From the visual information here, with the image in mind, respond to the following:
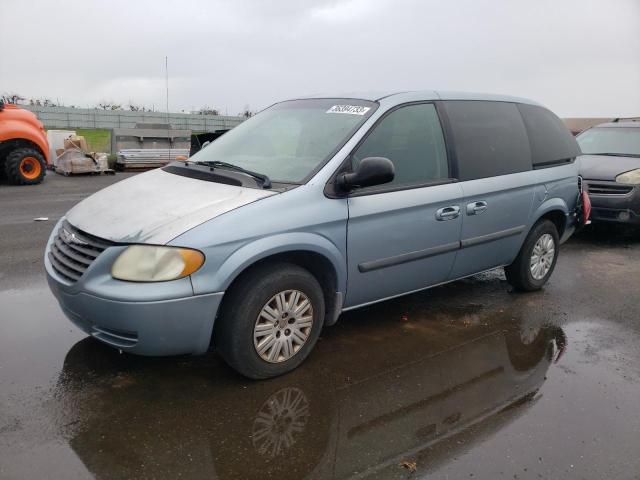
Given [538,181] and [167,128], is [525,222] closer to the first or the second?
[538,181]

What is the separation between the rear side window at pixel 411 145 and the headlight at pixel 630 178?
4732 millimetres

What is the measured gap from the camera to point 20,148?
12.3m

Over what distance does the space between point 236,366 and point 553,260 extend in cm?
364

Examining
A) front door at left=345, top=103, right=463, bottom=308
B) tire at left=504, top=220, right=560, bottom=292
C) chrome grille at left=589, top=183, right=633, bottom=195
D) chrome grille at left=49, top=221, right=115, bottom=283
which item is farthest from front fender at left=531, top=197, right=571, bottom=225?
chrome grille at left=49, top=221, right=115, bottom=283

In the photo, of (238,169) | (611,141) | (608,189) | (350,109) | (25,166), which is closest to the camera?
(238,169)

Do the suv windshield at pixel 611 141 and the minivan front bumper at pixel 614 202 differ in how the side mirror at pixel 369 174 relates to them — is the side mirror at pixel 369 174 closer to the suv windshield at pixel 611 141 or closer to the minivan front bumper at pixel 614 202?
the minivan front bumper at pixel 614 202

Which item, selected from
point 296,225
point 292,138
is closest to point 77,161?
point 292,138

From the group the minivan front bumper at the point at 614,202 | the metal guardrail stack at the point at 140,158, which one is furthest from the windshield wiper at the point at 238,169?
the metal guardrail stack at the point at 140,158

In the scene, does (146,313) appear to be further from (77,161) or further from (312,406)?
(77,161)

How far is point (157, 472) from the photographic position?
8.29 feet

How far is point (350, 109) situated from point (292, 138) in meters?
0.47

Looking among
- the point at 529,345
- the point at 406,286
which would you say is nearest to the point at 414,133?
the point at 406,286

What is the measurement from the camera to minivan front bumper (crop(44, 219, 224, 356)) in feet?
9.52

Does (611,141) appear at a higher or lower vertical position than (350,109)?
lower
